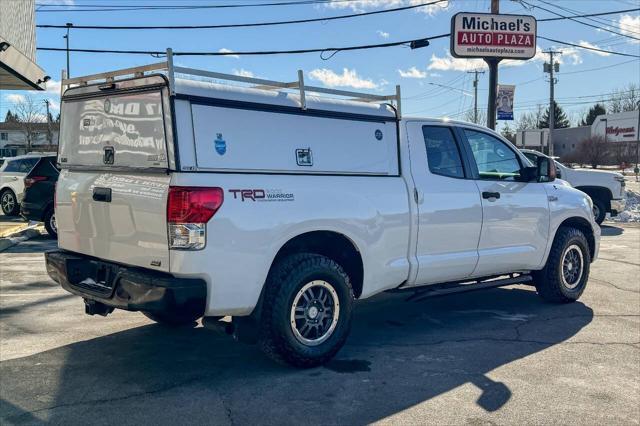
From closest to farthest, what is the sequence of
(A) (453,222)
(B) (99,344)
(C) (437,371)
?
(C) (437,371)
(B) (99,344)
(A) (453,222)

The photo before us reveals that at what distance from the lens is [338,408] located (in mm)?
4074

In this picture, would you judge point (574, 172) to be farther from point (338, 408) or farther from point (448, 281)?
point (338, 408)

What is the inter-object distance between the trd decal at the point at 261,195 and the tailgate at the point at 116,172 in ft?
1.58

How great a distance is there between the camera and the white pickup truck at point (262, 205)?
416cm

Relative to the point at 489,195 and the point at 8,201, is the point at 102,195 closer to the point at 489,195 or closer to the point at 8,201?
the point at 489,195

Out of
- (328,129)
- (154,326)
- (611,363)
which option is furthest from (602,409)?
(154,326)

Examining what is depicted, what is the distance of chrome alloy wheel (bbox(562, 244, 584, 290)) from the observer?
23.5ft

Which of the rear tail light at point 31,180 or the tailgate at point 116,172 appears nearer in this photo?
the tailgate at point 116,172

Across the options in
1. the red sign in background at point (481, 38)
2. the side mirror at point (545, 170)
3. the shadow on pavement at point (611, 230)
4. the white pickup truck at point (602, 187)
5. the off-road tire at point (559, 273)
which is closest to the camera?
the side mirror at point (545, 170)

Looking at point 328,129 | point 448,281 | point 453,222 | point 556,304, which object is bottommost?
point 556,304

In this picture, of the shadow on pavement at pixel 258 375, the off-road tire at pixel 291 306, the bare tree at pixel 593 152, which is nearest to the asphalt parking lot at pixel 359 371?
the shadow on pavement at pixel 258 375

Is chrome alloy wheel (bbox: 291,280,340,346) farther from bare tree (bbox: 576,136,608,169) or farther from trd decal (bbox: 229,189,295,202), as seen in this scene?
bare tree (bbox: 576,136,608,169)

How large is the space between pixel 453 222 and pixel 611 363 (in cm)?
177

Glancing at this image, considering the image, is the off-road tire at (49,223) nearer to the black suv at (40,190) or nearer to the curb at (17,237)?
the black suv at (40,190)
